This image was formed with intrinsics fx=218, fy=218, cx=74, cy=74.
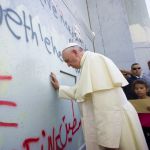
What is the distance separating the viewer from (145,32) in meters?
7.37

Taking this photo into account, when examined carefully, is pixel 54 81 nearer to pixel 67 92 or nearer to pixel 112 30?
pixel 67 92

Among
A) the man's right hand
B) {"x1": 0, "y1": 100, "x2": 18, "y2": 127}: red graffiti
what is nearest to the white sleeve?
the man's right hand

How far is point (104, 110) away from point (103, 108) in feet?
0.06

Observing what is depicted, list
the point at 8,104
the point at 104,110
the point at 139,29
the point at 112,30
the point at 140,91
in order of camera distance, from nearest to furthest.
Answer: the point at 8,104 < the point at 104,110 < the point at 140,91 < the point at 112,30 < the point at 139,29

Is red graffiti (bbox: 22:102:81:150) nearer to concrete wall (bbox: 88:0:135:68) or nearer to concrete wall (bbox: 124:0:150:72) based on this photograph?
concrete wall (bbox: 88:0:135:68)

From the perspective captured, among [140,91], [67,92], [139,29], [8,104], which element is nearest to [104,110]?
[67,92]

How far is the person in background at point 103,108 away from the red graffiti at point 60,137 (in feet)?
0.94

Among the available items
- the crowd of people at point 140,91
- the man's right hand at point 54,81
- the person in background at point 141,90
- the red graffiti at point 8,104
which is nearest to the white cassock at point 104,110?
the man's right hand at point 54,81

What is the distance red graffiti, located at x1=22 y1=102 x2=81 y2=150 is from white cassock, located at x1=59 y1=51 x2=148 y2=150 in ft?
0.94

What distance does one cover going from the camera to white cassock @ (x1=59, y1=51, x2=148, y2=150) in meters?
1.69

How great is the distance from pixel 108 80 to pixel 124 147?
1.85ft

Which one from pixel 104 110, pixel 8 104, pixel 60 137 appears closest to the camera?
pixel 8 104

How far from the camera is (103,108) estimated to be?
1710 millimetres

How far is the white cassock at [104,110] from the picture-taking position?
5.55 feet
